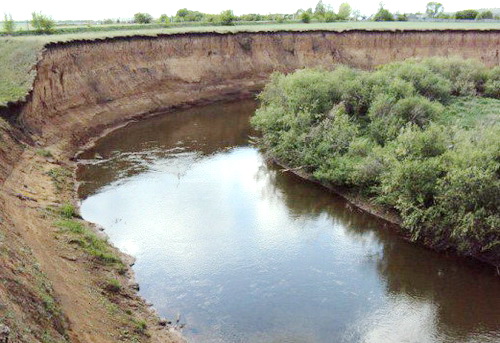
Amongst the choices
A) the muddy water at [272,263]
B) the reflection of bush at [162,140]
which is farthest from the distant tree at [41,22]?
the muddy water at [272,263]

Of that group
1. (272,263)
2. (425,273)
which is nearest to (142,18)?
(272,263)

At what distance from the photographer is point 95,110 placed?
34.4 metres

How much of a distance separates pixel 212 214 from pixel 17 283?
11416 millimetres

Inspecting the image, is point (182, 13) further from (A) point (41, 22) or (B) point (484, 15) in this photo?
(B) point (484, 15)

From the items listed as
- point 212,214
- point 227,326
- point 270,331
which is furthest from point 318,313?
point 212,214

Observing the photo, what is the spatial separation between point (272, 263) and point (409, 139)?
8303 millimetres

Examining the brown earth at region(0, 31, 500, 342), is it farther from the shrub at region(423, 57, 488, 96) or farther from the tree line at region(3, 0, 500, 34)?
the shrub at region(423, 57, 488, 96)

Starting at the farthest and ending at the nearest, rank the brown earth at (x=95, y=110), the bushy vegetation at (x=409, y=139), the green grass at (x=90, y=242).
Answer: the bushy vegetation at (x=409, y=139) < the green grass at (x=90, y=242) < the brown earth at (x=95, y=110)

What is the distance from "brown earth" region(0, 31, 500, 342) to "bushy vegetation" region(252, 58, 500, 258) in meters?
11.1


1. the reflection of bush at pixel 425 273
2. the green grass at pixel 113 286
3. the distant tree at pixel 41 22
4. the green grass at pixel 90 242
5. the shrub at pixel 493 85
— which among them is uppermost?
the distant tree at pixel 41 22

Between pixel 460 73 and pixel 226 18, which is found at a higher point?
pixel 226 18

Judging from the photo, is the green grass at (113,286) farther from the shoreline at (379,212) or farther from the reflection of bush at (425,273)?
the shoreline at (379,212)

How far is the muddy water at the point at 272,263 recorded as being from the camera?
48.5 ft

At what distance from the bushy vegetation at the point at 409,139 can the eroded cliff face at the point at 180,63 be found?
1148 centimetres
